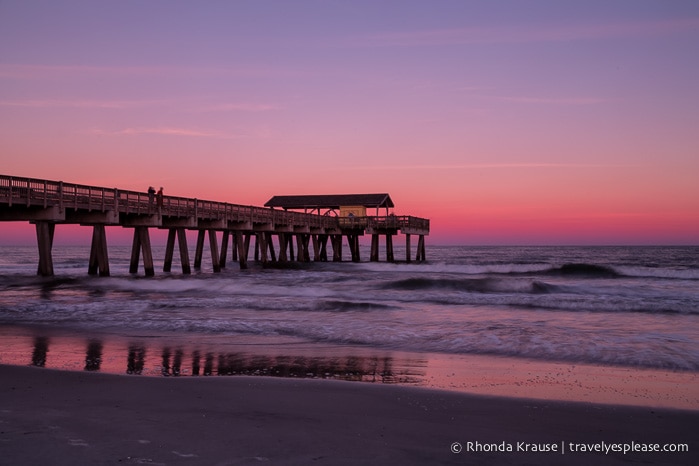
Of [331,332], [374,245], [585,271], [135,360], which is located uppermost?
[374,245]

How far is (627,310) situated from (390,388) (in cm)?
1428

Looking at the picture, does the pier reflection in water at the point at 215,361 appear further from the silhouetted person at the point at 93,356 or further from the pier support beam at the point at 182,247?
the pier support beam at the point at 182,247

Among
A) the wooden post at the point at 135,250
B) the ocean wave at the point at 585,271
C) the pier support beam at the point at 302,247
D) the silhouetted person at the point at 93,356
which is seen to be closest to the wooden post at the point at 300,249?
the pier support beam at the point at 302,247

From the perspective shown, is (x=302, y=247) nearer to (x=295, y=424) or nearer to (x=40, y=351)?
(x=40, y=351)

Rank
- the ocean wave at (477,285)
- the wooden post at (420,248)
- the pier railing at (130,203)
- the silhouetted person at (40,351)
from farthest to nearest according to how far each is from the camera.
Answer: the wooden post at (420,248) < the ocean wave at (477,285) < the pier railing at (130,203) < the silhouetted person at (40,351)

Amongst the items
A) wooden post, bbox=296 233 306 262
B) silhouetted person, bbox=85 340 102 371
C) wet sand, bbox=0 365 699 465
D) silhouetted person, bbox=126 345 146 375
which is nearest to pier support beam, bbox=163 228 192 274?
wooden post, bbox=296 233 306 262

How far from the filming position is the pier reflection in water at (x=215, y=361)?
857 cm

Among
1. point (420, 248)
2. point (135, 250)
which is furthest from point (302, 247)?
point (135, 250)

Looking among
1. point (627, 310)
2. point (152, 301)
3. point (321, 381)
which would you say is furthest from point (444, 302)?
point (321, 381)

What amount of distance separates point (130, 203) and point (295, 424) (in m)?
24.7

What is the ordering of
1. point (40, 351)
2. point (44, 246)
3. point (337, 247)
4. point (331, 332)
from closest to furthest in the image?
1. point (40, 351)
2. point (331, 332)
3. point (44, 246)
4. point (337, 247)

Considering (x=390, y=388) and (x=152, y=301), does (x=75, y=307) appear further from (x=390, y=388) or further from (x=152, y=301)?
(x=390, y=388)

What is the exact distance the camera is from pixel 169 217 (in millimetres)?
32062

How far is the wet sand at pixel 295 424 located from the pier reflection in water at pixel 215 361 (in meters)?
0.79
